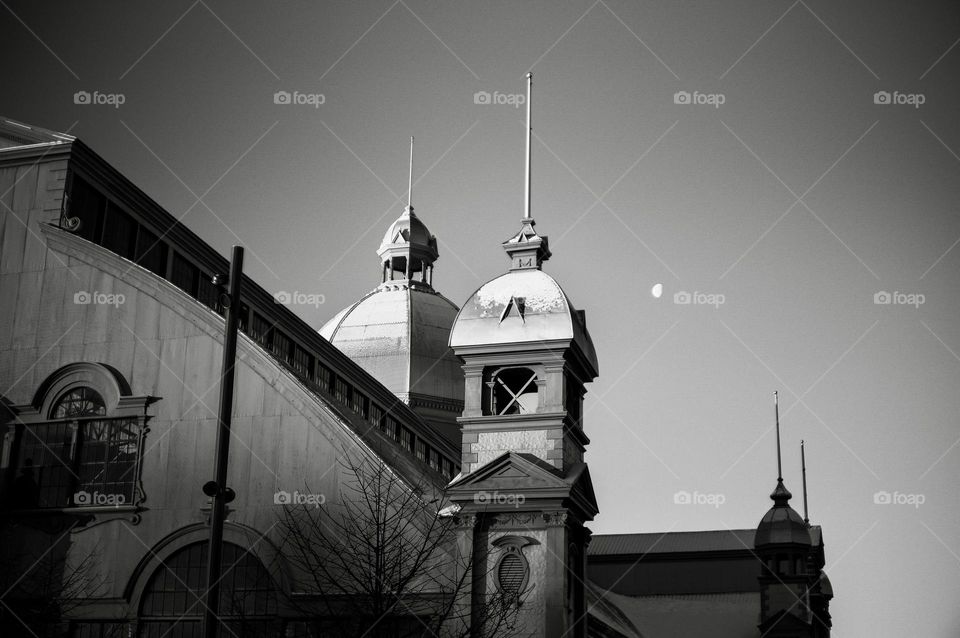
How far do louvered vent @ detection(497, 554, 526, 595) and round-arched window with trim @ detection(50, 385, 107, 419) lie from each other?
1221 centimetres

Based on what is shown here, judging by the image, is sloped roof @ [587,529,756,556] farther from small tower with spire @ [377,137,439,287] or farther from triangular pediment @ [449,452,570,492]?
triangular pediment @ [449,452,570,492]

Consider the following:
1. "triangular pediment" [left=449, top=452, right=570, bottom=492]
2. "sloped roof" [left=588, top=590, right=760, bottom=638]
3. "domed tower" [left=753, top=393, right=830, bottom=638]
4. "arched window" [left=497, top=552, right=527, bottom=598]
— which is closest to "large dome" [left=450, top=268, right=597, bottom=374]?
"triangular pediment" [left=449, top=452, right=570, bottom=492]

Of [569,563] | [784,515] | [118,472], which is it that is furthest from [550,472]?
[784,515]

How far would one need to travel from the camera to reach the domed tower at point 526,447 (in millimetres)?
32469

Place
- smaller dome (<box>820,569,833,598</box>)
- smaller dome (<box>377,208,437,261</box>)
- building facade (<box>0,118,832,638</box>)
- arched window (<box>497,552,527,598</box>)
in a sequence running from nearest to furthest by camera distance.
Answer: arched window (<box>497,552,527,598</box>) → building facade (<box>0,118,832,638</box>) → smaller dome (<box>377,208,437,261</box>) → smaller dome (<box>820,569,833,598</box>)

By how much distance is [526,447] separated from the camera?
34000 mm

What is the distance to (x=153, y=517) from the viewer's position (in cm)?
3516

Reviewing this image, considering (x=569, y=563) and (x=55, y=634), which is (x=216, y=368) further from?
(x=569, y=563)

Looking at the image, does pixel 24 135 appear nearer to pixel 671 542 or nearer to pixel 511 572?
pixel 511 572

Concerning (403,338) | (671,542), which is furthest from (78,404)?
(671,542)

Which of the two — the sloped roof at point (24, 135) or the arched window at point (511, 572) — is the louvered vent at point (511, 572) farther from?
the sloped roof at point (24, 135)

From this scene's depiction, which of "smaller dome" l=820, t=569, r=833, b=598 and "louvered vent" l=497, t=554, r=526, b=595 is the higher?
"smaller dome" l=820, t=569, r=833, b=598

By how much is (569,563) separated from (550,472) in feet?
8.37

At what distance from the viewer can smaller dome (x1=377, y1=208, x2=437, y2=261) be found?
252ft
